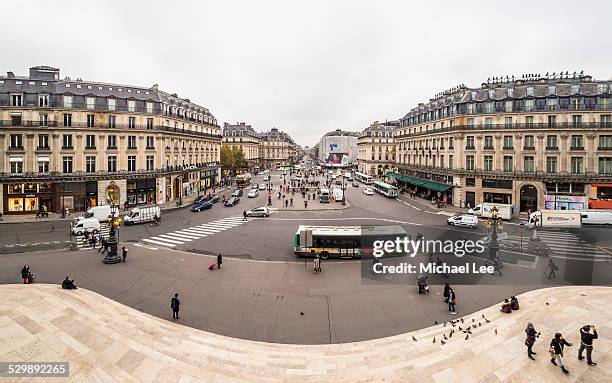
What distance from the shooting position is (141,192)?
1875 inches

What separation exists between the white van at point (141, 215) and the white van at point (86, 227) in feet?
15.3

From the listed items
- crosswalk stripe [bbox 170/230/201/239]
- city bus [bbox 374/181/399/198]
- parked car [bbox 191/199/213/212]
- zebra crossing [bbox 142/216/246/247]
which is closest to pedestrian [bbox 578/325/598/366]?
zebra crossing [bbox 142/216/246/247]

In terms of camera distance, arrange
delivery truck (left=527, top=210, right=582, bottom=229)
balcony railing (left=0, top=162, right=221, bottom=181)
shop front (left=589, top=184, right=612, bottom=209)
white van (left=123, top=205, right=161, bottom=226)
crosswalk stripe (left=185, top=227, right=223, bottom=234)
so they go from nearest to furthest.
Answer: crosswalk stripe (left=185, top=227, right=223, bottom=234) < delivery truck (left=527, top=210, right=582, bottom=229) < white van (left=123, top=205, right=161, bottom=226) < shop front (left=589, top=184, right=612, bottom=209) < balcony railing (left=0, top=162, right=221, bottom=181)

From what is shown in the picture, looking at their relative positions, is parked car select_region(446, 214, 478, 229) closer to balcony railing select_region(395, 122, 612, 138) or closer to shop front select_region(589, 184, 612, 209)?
shop front select_region(589, 184, 612, 209)

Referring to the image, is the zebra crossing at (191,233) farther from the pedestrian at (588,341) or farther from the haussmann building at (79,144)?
the pedestrian at (588,341)

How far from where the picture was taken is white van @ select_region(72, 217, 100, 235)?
31.8 metres

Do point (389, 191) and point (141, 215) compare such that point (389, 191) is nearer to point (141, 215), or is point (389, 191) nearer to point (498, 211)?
point (498, 211)

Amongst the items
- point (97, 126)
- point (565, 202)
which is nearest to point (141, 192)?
point (97, 126)

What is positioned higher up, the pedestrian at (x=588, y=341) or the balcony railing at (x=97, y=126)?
the balcony railing at (x=97, y=126)

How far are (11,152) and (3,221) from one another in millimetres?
9258

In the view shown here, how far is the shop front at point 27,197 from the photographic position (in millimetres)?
40406

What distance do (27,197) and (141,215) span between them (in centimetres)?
1743

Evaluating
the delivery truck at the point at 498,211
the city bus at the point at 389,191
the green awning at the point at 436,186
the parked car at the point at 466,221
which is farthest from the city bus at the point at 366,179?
the parked car at the point at 466,221

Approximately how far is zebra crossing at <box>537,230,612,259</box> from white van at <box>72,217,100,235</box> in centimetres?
4367
